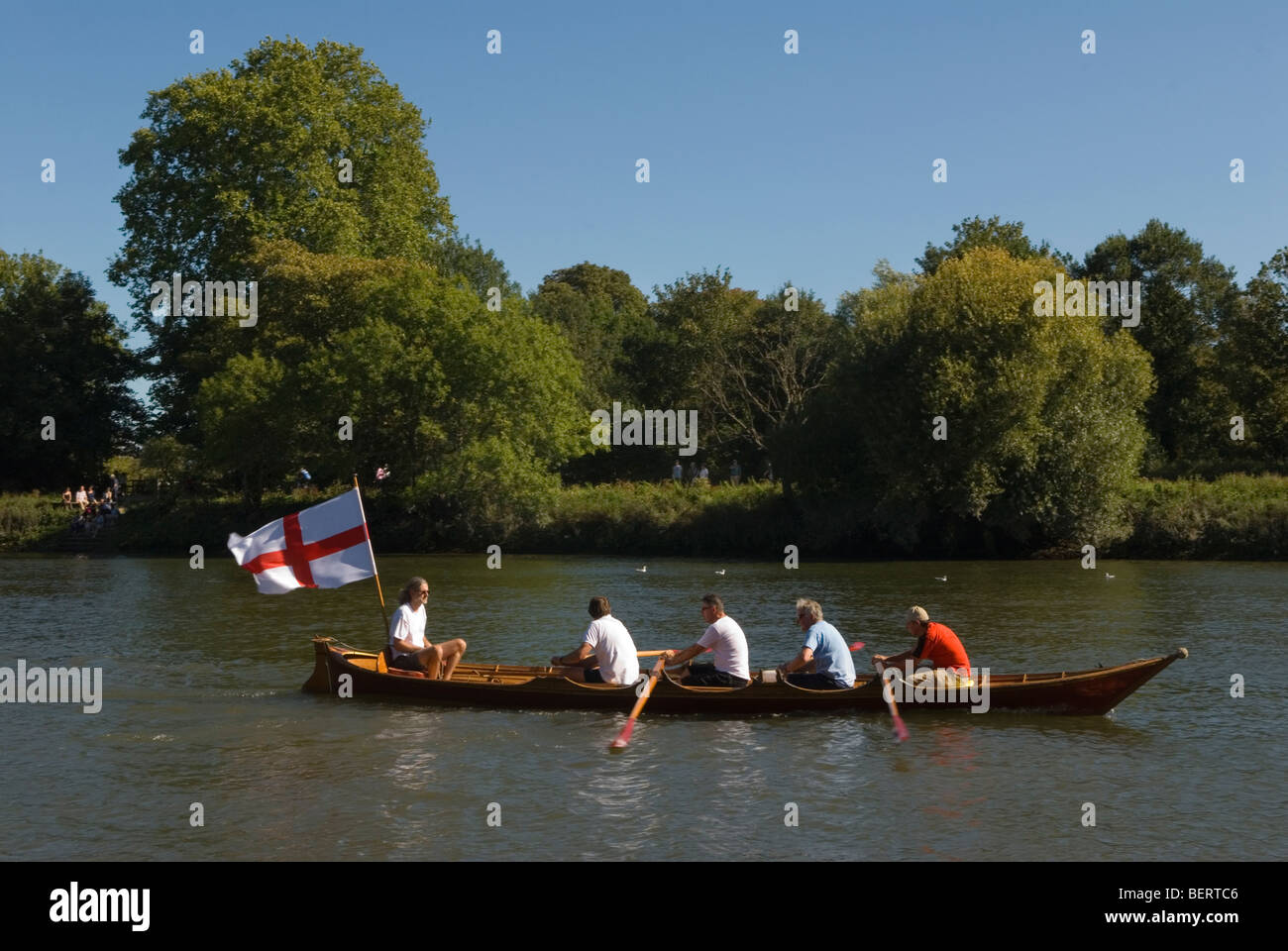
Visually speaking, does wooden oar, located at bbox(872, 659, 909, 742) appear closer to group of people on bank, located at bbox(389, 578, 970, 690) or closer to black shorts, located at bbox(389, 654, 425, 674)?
group of people on bank, located at bbox(389, 578, 970, 690)

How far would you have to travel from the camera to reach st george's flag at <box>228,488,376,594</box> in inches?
834

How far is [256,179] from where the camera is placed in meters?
63.5

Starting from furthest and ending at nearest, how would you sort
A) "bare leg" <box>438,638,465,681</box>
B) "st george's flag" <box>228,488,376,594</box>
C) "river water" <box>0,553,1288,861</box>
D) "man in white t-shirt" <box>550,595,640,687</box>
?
"bare leg" <box>438,638,465,681</box> → "st george's flag" <box>228,488,376,594</box> → "man in white t-shirt" <box>550,595,640,687</box> → "river water" <box>0,553,1288,861</box>

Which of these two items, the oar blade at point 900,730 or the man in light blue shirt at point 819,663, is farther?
the man in light blue shirt at point 819,663

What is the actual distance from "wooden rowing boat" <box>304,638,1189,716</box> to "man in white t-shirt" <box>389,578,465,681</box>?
0.66 ft

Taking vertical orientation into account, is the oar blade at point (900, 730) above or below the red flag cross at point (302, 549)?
below

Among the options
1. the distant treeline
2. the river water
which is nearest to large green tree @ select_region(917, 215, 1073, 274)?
the distant treeline

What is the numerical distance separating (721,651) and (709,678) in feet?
1.73

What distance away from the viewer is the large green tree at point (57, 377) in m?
70.6

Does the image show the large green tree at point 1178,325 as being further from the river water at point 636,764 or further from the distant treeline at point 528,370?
the river water at point 636,764

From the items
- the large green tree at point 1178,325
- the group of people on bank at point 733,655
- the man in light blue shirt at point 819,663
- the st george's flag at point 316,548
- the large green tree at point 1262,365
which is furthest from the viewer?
the large green tree at point 1178,325

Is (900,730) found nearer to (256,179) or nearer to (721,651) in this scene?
(721,651)

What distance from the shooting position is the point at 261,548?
831 inches

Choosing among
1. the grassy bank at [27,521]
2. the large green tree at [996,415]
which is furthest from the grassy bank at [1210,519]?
the grassy bank at [27,521]
